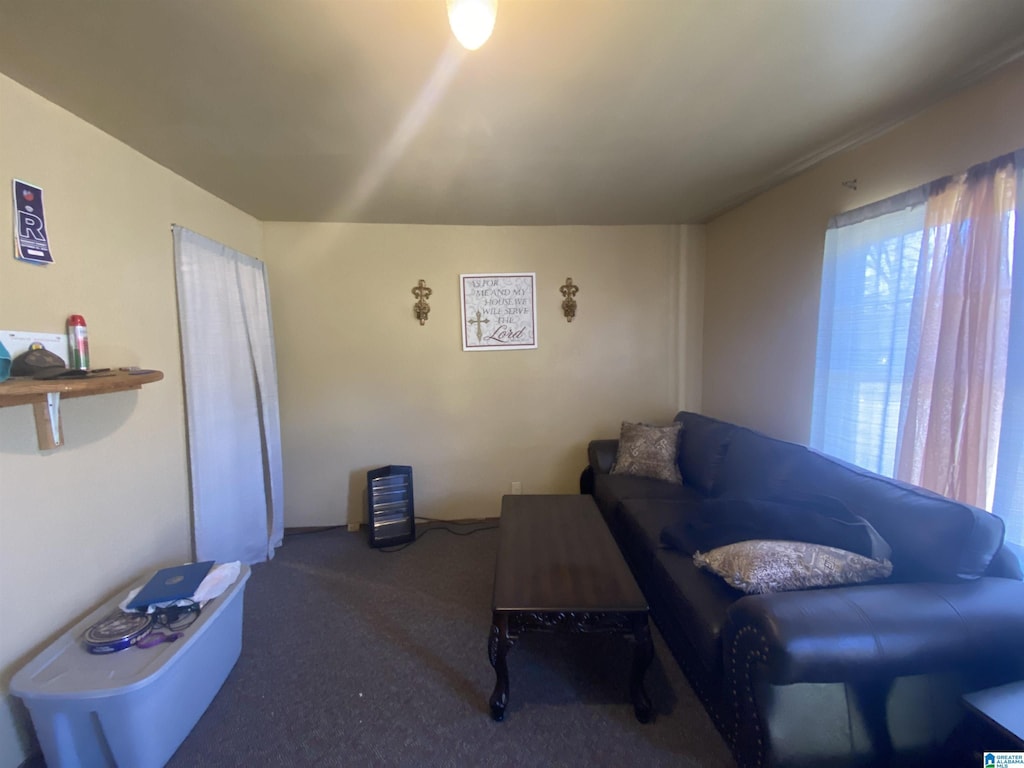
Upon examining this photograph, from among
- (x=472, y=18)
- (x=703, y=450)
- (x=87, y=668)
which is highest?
(x=472, y=18)

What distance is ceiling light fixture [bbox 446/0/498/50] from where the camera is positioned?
0.91 m

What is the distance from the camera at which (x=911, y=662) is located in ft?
3.46

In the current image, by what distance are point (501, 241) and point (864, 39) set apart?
224 cm

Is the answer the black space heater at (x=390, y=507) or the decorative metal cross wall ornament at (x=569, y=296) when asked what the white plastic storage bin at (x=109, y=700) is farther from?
the decorative metal cross wall ornament at (x=569, y=296)

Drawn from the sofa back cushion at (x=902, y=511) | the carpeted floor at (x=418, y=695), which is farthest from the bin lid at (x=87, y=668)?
the sofa back cushion at (x=902, y=511)

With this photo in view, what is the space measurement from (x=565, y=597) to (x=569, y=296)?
232 centimetres

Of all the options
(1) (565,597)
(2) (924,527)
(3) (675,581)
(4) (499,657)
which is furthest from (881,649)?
(4) (499,657)

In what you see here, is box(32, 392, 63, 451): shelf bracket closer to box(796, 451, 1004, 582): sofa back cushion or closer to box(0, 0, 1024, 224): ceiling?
box(0, 0, 1024, 224): ceiling

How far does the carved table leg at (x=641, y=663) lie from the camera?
142 centimetres

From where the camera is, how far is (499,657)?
4.76ft

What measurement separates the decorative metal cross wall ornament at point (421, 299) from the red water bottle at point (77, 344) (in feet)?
6.10

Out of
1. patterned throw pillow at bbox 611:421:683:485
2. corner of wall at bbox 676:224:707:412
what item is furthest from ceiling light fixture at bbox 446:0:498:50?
corner of wall at bbox 676:224:707:412

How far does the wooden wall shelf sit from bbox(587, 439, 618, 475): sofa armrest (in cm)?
267

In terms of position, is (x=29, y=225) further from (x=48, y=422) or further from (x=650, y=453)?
(x=650, y=453)
